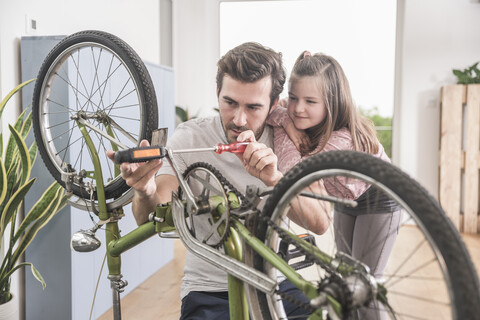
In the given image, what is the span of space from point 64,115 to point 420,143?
13.3 ft

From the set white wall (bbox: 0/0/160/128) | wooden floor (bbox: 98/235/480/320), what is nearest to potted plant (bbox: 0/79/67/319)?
white wall (bbox: 0/0/160/128)

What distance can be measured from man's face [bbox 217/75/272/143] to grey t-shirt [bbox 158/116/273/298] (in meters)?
0.07

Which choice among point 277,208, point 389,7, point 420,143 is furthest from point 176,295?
point 389,7

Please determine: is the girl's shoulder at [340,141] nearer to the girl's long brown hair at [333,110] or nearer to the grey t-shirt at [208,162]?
the girl's long brown hair at [333,110]

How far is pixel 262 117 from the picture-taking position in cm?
132

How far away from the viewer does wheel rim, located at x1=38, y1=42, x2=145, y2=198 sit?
130 centimetres

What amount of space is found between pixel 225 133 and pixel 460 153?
4.11 meters

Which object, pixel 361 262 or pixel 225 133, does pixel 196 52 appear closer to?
pixel 225 133

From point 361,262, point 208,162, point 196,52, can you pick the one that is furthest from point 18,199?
point 196,52

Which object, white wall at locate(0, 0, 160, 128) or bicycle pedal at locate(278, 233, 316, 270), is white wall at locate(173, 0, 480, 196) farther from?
bicycle pedal at locate(278, 233, 316, 270)

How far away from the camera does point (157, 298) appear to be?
2902 mm

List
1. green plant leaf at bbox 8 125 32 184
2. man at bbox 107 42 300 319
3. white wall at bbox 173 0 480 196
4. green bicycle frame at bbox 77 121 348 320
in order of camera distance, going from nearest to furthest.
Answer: green bicycle frame at bbox 77 121 348 320 → man at bbox 107 42 300 319 → green plant leaf at bbox 8 125 32 184 → white wall at bbox 173 0 480 196

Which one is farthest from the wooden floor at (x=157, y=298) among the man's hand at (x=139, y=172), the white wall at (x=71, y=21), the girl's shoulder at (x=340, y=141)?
the man's hand at (x=139, y=172)

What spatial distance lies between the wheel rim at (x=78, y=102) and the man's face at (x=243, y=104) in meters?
0.25
